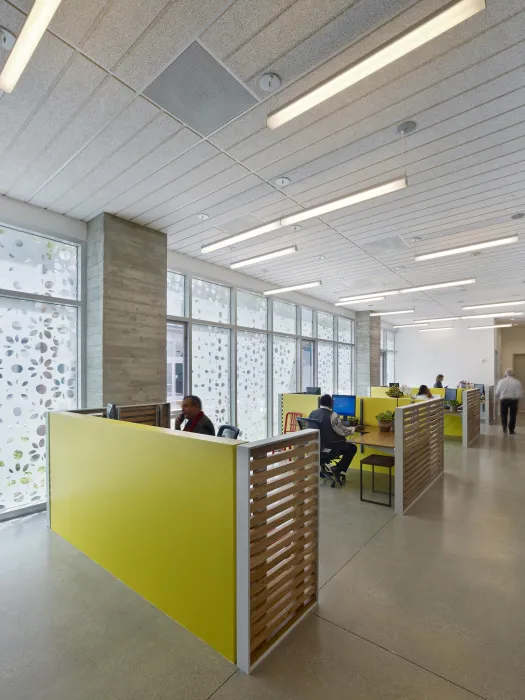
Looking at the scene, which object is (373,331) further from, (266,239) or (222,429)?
(222,429)

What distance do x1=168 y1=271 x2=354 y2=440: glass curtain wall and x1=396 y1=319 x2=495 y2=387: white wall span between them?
5.88 meters

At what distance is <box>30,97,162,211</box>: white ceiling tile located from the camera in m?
2.74

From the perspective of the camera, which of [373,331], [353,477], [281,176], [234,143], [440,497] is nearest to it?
[234,143]

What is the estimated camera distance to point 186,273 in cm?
630

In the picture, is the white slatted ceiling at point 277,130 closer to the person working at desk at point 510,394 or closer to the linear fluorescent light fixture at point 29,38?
the linear fluorescent light fixture at point 29,38

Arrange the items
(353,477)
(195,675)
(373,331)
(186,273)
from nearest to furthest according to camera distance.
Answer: (195,675) < (353,477) < (186,273) < (373,331)

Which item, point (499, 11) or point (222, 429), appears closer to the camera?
point (499, 11)

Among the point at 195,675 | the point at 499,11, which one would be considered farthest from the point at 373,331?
the point at 195,675

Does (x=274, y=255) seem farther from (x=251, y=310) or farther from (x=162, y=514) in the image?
(x=162, y=514)

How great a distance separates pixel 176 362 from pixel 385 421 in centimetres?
340

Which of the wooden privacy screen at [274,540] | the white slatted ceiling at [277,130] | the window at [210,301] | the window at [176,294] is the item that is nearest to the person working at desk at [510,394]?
the white slatted ceiling at [277,130]

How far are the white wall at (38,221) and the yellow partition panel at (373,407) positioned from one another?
465cm

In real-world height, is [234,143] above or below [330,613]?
above

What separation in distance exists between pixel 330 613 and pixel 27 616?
77.0 inches
